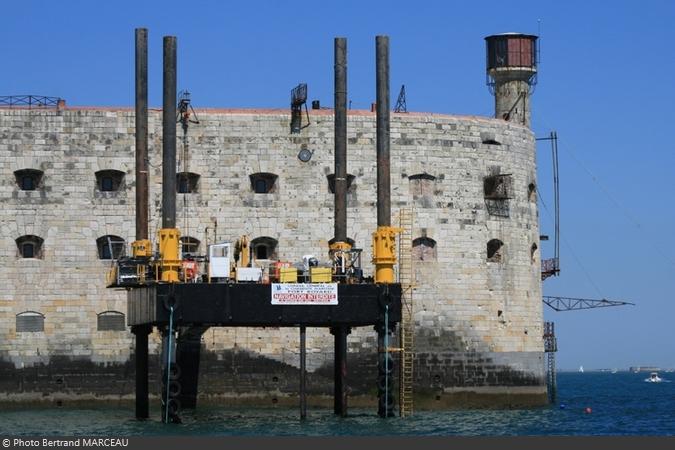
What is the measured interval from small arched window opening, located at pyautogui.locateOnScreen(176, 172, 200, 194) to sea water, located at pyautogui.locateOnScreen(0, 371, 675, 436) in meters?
7.32

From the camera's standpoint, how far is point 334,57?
5956 centimetres

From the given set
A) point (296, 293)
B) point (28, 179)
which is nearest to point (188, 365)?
point (28, 179)

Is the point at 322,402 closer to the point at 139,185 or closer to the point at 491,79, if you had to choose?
the point at 139,185

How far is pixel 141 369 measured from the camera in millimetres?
59031

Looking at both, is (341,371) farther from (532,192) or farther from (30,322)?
(532,192)

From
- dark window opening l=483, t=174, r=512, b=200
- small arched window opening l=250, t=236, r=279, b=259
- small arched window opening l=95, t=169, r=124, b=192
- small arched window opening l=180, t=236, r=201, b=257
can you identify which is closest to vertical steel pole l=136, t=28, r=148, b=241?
small arched window opening l=95, t=169, r=124, b=192

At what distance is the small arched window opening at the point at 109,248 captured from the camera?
2530 inches

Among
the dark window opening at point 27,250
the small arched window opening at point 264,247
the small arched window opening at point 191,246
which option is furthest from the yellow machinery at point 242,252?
the dark window opening at point 27,250

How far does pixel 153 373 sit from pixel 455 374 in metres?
10.2

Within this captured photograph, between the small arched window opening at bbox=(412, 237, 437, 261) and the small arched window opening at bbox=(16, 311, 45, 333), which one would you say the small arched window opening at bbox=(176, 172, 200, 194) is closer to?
the small arched window opening at bbox=(16, 311, 45, 333)

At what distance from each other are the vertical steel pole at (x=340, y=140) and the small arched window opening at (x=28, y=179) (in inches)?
444

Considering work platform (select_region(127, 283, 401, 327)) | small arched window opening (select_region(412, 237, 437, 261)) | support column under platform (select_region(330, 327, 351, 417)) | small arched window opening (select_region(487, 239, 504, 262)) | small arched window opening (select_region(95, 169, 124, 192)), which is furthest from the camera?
small arched window opening (select_region(487, 239, 504, 262))

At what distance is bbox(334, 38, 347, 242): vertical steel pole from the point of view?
192 ft

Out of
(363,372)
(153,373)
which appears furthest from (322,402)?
(153,373)
